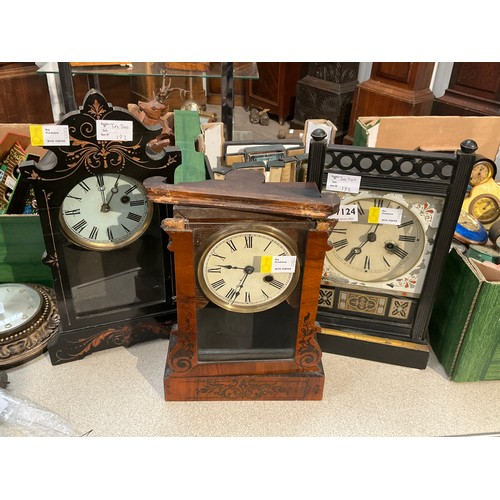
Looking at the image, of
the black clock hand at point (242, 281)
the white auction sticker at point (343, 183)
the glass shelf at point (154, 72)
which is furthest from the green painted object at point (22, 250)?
the white auction sticker at point (343, 183)

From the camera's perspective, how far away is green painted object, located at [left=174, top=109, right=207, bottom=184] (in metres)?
2.68

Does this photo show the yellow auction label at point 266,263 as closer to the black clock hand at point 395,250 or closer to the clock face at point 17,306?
the black clock hand at point 395,250

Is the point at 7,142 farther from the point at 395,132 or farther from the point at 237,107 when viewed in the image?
the point at 237,107

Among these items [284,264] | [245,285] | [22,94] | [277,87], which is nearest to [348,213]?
[284,264]

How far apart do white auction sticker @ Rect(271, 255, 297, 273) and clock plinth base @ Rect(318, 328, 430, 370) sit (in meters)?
0.59

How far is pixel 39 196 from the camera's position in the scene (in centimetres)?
178

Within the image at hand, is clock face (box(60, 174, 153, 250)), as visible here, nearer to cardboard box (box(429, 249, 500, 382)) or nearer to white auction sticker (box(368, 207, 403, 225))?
white auction sticker (box(368, 207, 403, 225))

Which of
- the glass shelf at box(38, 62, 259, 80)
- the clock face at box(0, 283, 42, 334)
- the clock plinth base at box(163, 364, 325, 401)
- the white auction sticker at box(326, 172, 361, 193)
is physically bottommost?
the clock plinth base at box(163, 364, 325, 401)

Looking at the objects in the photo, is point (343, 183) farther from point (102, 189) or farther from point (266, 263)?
point (102, 189)

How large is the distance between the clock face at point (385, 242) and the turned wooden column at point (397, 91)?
2.00 m

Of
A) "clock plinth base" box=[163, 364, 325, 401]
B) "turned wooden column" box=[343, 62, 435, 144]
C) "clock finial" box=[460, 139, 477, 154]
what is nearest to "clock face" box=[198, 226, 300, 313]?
"clock plinth base" box=[163, 364, 325, 401]

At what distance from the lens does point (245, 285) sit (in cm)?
171

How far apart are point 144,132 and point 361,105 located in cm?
247

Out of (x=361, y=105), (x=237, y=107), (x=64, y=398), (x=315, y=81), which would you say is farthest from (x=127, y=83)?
(x=64, y=398)
